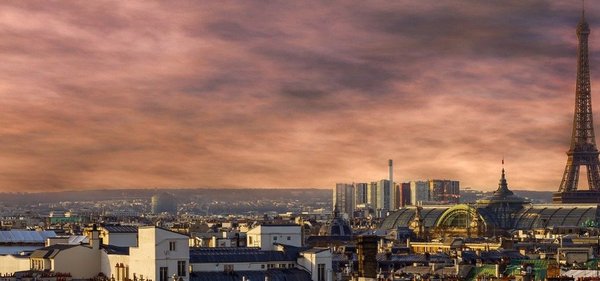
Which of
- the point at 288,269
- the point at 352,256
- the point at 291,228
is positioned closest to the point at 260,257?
the point at 288,269

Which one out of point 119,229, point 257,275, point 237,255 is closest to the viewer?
point 257,275

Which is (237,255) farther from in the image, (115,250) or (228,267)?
(115,250)

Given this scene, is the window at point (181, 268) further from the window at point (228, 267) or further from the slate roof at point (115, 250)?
the slate roof at point (115, 250)

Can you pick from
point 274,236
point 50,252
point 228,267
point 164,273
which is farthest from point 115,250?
point 274,236

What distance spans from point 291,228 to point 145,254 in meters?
24.4

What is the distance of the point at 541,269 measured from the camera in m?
101

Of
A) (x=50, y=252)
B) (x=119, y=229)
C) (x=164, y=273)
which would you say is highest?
(x=119, y=229)

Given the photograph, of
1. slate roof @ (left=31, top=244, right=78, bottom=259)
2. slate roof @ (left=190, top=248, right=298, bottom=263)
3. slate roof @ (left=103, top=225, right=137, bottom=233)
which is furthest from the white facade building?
slate roof @ (left=31, top=244, right=78, bottom=259)

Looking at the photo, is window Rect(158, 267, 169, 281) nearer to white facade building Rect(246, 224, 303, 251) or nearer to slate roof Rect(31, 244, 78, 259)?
slate roof Rect(31, 244, 78, 259)

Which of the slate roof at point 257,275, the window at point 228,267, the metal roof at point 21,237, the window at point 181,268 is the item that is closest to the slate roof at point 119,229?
the metal roof at point 21,237

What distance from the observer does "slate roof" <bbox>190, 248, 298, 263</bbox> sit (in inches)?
3378

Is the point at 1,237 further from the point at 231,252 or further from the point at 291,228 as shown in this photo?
the point at 231,252

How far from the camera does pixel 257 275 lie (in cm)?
8475

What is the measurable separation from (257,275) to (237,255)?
2.61 meters
